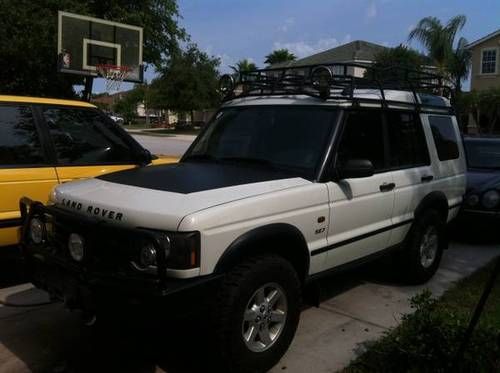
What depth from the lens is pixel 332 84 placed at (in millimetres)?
4699

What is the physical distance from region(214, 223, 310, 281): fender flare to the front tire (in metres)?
0.08

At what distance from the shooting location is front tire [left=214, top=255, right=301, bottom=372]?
3.27m

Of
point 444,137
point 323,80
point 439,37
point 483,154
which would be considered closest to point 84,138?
point 323,80

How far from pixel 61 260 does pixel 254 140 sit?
1816 millimetres

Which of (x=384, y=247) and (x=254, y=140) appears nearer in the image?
(x=254, y=140)

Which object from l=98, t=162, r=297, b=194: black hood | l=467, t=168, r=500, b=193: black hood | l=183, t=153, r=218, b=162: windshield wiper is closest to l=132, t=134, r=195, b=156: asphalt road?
l=467, t=168, r=500, b=193: black hood

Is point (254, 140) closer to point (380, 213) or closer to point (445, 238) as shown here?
point (380, 213)

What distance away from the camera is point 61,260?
3.51m

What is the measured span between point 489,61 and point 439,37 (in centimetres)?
508

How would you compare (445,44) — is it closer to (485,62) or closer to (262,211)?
(485,62)

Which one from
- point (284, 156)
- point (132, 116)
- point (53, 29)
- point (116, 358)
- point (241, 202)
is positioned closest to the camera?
point (241, 202)

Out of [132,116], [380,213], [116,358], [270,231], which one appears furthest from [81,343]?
[132,116]

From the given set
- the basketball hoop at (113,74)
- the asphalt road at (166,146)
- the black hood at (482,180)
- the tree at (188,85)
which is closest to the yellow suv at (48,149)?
the black hood at (482,180)

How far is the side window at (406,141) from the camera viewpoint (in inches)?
198
